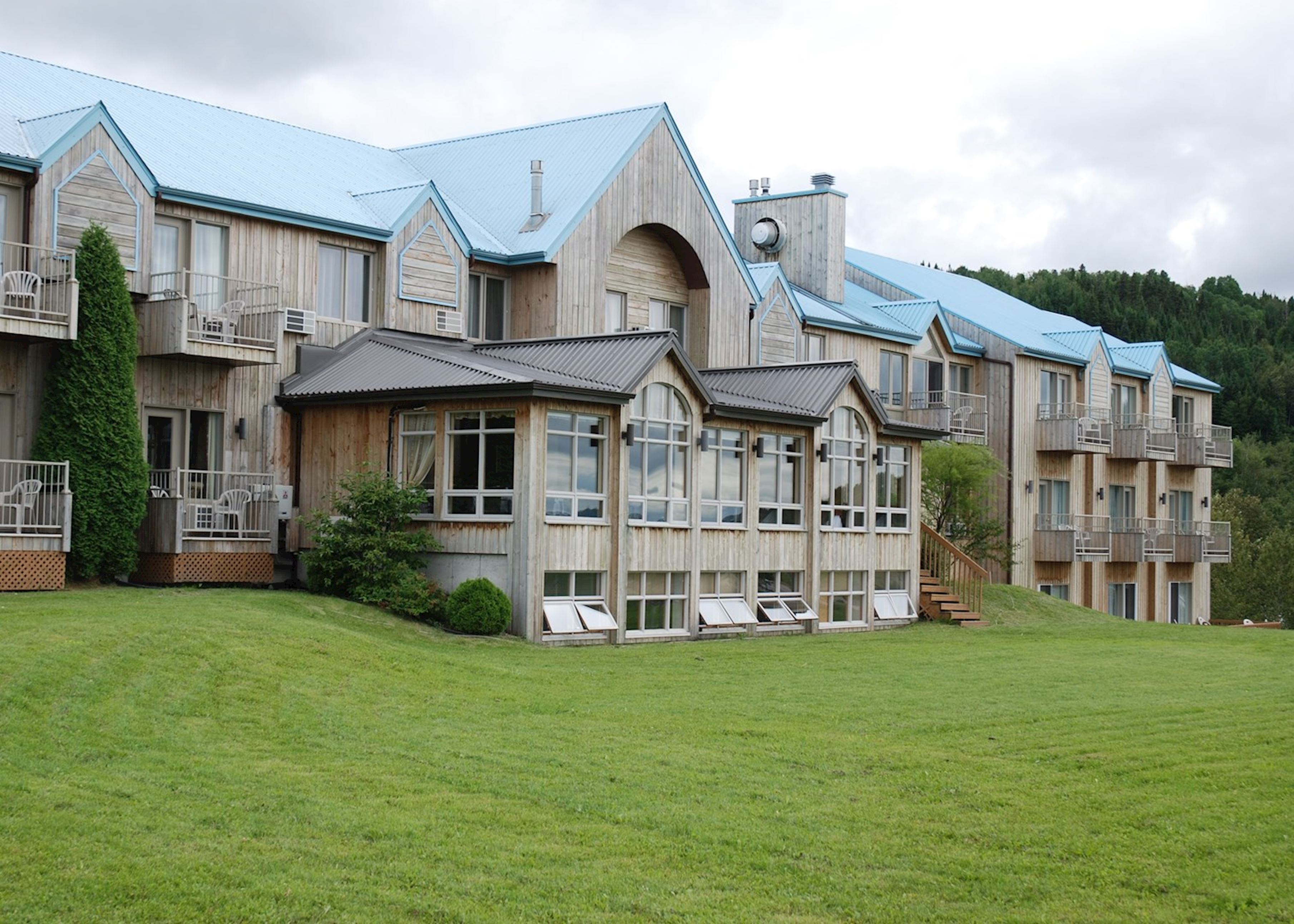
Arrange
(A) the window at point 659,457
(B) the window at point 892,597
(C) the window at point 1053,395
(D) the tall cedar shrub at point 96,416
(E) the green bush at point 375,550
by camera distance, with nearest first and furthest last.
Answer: (D) the tall cedar shrub at point 96,416 → (E) the green bush at point 375,550 → (A) the window at point 659,457 → (B) the window at point 892,597 → (C) the window at point 1053,395

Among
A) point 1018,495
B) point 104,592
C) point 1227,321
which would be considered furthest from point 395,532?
point 1227,321

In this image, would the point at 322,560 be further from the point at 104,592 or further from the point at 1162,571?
the point at 1162,571

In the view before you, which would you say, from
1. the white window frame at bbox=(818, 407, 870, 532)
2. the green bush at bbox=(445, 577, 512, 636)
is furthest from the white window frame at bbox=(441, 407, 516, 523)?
the white window frame at bbox=(818, 407, 870, 532)

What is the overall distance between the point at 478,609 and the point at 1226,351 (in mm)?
91431

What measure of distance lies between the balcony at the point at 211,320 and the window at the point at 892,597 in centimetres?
1427

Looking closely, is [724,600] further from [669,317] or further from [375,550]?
[669,317]

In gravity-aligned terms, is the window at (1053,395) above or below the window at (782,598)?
above

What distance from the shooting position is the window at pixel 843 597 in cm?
3123

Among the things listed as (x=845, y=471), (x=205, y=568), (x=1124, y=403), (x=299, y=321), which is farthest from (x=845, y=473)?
(x=1124, y=403)

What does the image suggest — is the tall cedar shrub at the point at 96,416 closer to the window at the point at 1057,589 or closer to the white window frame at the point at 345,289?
the white window frame at the point at 345,289

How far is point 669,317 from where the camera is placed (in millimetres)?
35000

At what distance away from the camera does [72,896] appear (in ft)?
27.2

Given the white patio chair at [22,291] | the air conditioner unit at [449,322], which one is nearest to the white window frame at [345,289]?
the air conditioner unit at [449,322]

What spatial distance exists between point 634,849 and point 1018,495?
3814 centimetres
